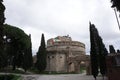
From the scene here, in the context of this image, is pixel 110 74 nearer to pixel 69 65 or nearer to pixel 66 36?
pixel 69 65

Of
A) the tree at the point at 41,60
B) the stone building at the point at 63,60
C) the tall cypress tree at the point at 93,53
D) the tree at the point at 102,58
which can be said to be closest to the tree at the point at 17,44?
the tree at the point at 41,60

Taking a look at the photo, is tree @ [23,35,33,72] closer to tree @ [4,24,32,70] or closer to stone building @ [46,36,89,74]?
tree @ [4,24,32,70]

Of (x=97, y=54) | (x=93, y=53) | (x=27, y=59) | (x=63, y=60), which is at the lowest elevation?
(x=97, y=54)

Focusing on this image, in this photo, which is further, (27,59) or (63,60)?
(63,60)

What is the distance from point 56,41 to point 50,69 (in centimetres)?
1109


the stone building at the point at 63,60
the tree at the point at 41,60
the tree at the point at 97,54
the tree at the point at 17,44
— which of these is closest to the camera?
the tree at the point at 97,54

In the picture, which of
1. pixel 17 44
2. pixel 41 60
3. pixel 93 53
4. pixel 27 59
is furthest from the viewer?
pixel 41 60

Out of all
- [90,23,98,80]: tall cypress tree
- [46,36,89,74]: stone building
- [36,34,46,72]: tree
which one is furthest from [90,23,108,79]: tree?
[46,36,89,74]: stone building

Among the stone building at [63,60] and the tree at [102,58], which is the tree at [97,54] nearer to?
the tree at [102,58]

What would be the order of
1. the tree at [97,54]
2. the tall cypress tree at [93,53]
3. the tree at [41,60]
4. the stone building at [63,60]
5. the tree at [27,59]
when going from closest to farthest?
the tall cypress tree at [93,53] < the tree at [97,54] < the tree at [27,59] < the tree at [41,60] < the stone building at [63,60]

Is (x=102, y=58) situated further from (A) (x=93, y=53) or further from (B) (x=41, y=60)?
(B) (x=41, y=60)

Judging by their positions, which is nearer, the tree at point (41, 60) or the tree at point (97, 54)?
the tree at point (97, 54)

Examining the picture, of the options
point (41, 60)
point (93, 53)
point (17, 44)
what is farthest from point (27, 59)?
point (93, 53)

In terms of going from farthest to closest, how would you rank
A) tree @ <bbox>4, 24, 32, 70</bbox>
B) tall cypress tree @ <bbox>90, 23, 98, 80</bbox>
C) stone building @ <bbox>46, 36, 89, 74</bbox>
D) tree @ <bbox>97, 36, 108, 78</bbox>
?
stone building @ <bbox>46, 36, 89, 74</bbox> → tree @ <bbox>4, 24, 32, 70</bbox> → tree @ <bbox>97, 36, 108, 78</bbox> → tall cypress tree @ <bbox>90, 23, 98, 80</bbox>
